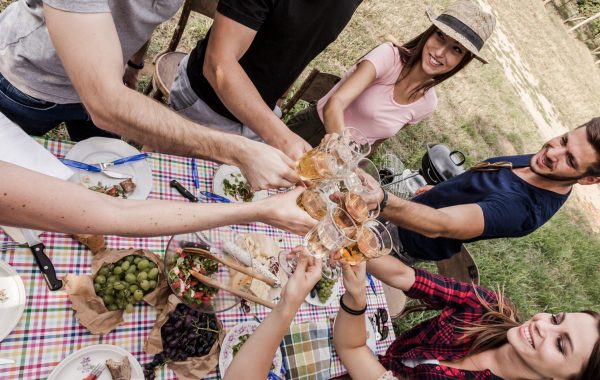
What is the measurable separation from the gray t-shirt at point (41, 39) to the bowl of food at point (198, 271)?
38.7 inches

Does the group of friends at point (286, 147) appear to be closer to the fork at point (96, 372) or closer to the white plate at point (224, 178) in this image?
the white plate at point (224, 178)

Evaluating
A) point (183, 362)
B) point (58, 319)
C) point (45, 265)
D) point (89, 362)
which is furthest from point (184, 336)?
point (45, 265)

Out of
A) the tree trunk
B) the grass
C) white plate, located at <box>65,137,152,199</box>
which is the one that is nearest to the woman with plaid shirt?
white plate, located at <box>65,137,152,199</box>

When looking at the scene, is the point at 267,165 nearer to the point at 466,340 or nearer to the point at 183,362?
the point at 183,362

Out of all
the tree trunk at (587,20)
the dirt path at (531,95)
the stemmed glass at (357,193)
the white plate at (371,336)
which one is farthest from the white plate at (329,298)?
the tree trunk at (587,20)

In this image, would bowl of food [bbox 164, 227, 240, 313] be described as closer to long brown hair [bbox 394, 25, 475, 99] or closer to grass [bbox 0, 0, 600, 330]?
long brown hair [bbox 394, 25, 475, 99]

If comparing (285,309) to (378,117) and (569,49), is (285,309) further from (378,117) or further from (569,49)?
(569,49)

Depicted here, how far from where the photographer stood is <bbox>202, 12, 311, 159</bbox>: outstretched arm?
1.97 meters

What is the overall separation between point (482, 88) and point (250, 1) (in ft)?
27.4

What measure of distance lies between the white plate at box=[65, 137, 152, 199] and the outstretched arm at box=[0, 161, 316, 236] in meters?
0.62

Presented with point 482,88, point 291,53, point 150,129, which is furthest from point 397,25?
point 150,129

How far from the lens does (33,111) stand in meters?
1.95

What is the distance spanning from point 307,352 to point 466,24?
2.47m

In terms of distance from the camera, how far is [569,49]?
12805 mm
